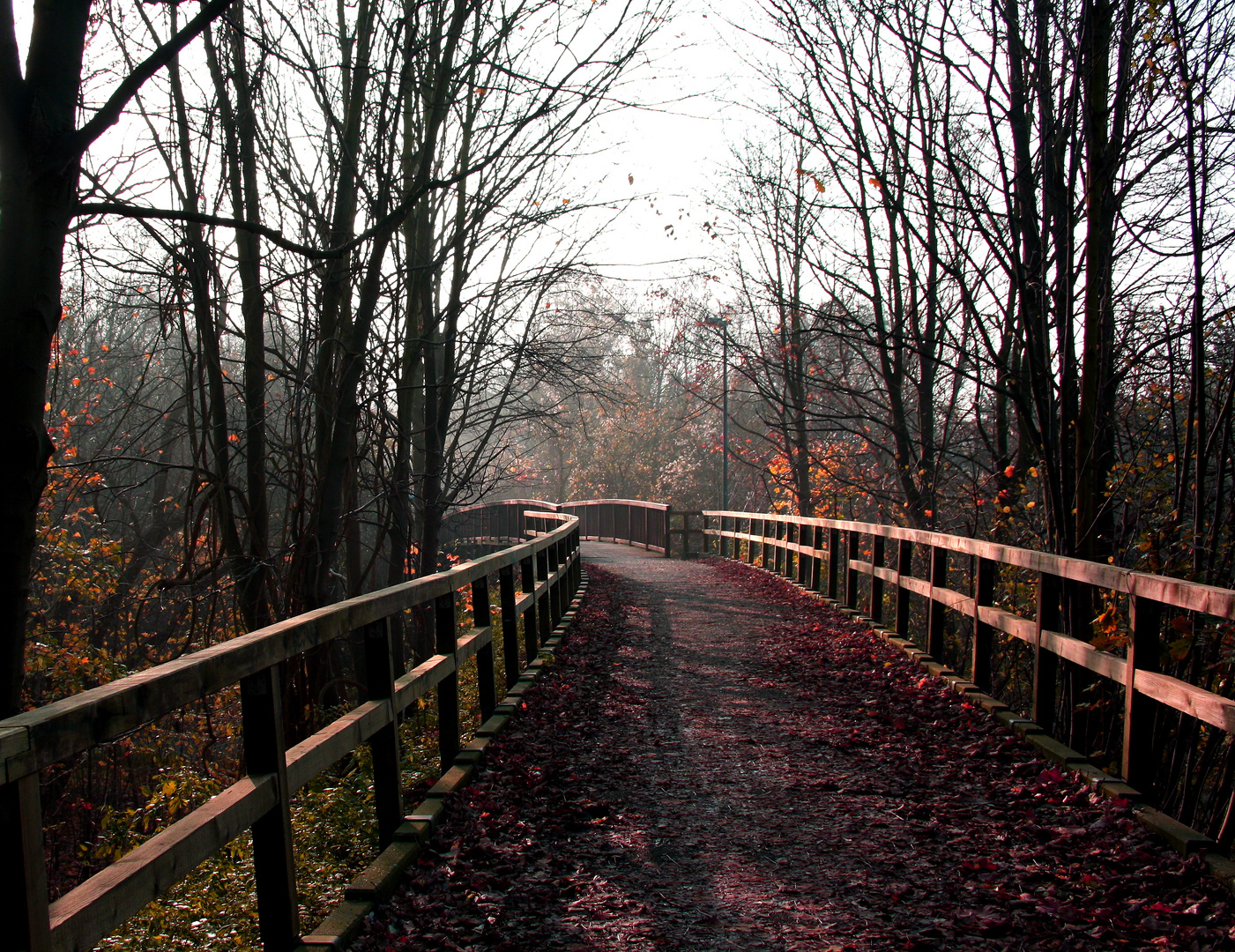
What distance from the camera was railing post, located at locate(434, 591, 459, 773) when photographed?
5199mm

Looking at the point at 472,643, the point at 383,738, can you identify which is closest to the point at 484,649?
the point at 472,643

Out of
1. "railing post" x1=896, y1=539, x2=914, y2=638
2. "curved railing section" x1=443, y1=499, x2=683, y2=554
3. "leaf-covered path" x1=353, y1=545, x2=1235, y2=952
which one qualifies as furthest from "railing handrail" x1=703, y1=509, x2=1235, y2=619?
"curved railing section" x1=443, y1=499, x2=683, y2=554

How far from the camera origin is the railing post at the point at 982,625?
6688 millimetres

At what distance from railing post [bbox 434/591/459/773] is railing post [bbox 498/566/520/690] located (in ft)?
6.13

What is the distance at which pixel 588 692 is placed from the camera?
7586 mm

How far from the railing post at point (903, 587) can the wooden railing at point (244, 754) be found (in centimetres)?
471

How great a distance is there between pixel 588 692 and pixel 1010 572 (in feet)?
21.7

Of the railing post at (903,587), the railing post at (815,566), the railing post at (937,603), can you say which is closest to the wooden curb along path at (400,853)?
the railing post at (937,603)

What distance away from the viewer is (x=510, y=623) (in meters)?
7.16

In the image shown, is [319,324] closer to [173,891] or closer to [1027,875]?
[173,891]

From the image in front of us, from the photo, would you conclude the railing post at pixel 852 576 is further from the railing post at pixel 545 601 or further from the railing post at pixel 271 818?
the railing post at pixel 271 818

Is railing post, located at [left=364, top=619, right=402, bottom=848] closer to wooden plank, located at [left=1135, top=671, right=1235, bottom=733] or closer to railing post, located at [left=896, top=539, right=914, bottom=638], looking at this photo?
wooden plank, located at [left=1135, top=671, right=1235, bottom=733]

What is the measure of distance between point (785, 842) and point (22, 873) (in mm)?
3152

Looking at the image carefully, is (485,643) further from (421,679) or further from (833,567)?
(833,567)
